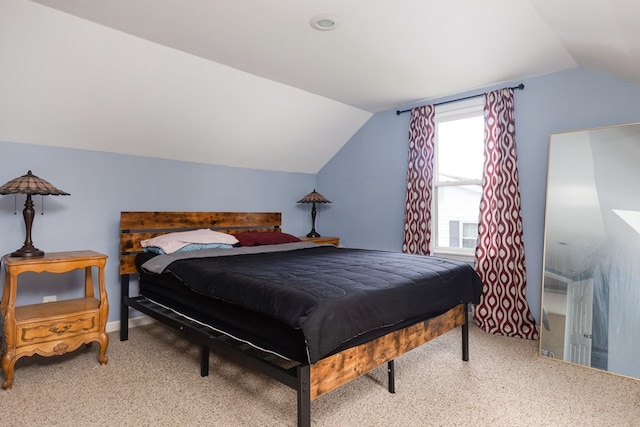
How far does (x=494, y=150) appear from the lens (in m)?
3.62

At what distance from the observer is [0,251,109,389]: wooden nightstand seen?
7.89ft

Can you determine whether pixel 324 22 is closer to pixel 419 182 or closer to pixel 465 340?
pixel 419 182

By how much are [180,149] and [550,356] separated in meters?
3.72

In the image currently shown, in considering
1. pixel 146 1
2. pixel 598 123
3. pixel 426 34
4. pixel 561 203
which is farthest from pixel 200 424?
pixel 598 123

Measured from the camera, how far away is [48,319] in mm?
2516

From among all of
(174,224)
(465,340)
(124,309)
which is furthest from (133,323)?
(465,340)

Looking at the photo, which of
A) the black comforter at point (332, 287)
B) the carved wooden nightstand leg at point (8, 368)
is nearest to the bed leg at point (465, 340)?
the black comforter at point (332, 287)

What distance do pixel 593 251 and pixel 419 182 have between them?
172 cm

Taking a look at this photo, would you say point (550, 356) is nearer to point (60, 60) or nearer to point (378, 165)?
point (378, 165)

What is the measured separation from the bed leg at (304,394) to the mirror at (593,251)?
86.1 inches

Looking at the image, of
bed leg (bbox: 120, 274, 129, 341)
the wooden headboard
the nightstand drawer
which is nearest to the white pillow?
the wooden headboard

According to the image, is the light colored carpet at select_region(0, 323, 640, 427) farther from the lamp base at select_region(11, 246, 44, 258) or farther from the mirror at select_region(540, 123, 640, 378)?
the lamp base at select_region(11, 246, 44, 258)

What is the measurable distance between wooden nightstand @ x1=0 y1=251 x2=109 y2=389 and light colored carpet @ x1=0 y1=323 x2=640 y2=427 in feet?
0.62

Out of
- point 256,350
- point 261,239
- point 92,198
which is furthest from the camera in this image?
point 261,239
